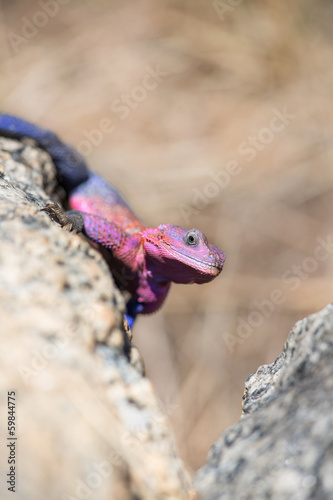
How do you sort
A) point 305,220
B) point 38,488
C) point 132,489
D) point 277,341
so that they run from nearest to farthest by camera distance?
point 38,488 → point 132,489 → point 277,341 → point 305,220

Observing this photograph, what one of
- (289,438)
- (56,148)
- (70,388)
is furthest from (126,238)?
(289,438)

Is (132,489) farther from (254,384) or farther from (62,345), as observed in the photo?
(254,384)

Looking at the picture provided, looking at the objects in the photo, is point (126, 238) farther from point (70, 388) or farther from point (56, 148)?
point (70, 388)

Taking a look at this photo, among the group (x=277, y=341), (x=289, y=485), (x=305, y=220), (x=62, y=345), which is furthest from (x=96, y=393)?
(x=305, y=220)

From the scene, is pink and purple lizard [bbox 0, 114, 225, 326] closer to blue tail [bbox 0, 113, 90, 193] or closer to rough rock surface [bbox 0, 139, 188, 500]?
blue tail [bbox 0, 113, 90, 193]

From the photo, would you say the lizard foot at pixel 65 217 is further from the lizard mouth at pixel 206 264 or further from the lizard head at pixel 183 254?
the lizard mouth at pixel 206 264

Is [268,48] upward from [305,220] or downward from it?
upward

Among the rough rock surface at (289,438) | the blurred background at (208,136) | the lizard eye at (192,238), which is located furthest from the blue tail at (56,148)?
the blurred background at (208,136)

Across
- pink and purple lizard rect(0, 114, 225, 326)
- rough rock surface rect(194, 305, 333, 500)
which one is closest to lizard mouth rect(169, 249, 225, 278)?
pink and purple lizard rect(0, 114, 225, 326)
